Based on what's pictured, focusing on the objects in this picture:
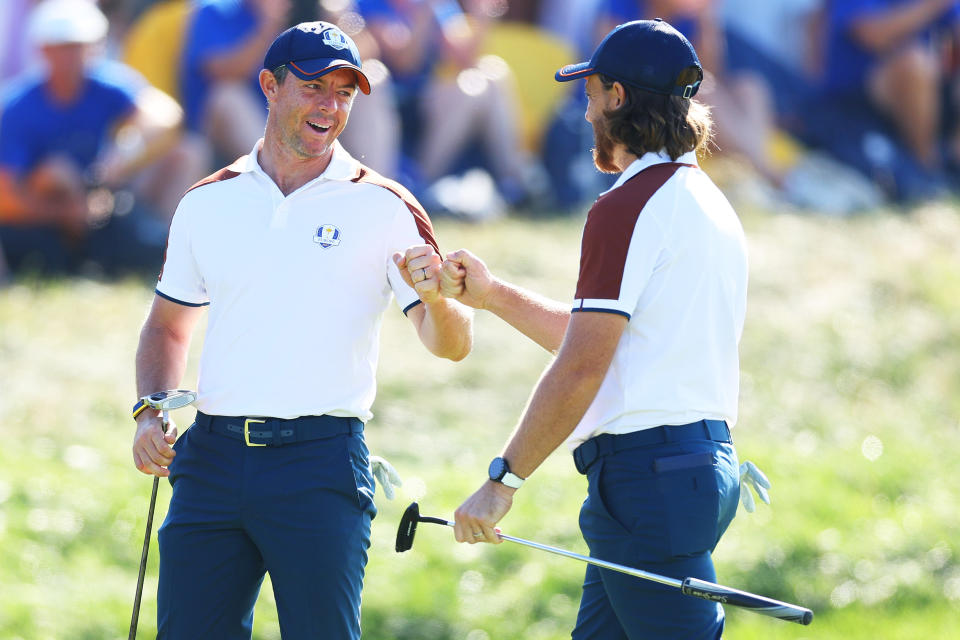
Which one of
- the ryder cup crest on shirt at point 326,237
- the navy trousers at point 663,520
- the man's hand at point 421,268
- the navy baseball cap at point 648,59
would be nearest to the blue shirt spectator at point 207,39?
the ryder cup crest on shirt at point 326,237

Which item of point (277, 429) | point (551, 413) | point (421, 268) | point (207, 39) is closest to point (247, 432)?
point (277, 429)

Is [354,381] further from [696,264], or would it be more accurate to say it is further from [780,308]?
[780,308]

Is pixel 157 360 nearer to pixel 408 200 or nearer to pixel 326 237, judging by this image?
pixel 326 237

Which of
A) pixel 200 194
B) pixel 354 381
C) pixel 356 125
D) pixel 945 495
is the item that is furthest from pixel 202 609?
pixel 356 125

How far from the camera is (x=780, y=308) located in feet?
32.4

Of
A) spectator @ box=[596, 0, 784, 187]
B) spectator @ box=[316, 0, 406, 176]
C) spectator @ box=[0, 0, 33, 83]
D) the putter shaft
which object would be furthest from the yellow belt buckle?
spectator @ box=[596, 0, 784, 187]

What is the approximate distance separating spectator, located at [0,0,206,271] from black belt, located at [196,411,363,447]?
19.1 ft

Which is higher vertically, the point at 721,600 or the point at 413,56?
the point at 413,56

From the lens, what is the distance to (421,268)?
399 cm

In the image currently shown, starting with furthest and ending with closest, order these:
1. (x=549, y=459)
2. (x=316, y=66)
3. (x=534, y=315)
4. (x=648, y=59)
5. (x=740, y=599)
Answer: (x=549, y=459) → (x=534, y=315) → (x=316, y=66) → (x=648, y=59) → (x=740, y=599)

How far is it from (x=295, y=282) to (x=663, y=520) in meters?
1.26

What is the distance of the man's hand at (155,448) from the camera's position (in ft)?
13.4

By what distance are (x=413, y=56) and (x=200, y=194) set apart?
258 inches

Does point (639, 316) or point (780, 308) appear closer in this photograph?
point (639, 316)
